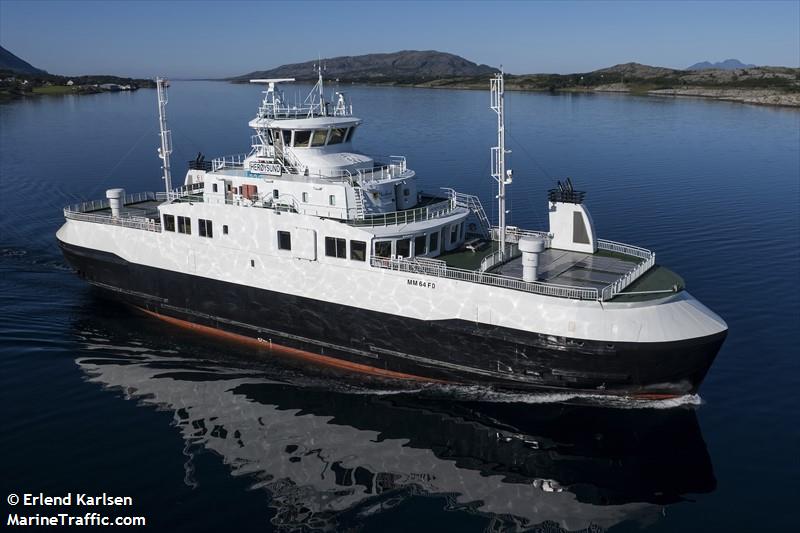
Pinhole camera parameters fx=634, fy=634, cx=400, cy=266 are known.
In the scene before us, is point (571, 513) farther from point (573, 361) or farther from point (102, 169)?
point (102, 169)

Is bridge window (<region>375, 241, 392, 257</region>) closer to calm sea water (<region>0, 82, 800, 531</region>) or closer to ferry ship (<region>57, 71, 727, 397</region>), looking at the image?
ferry ship (<region>57, 71, 727, 397</region>)

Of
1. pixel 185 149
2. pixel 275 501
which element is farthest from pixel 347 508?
pixel 185 149

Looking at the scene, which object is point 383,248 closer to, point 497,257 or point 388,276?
point 388,276

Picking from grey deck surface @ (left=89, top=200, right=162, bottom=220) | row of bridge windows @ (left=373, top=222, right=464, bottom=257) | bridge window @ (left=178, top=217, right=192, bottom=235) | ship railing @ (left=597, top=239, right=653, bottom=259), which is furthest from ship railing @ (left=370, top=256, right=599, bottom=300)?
grey deck surface @ (left=89, top=200, right=162, bottom=220)

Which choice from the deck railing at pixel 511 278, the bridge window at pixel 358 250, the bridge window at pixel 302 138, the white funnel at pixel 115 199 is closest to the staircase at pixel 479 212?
the deck railing at pixel 511 278

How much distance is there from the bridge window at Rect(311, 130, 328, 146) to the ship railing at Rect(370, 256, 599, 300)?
667 centimetres

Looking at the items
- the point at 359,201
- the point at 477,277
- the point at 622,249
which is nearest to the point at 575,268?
the point at 622,249

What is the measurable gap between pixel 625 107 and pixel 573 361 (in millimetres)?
111878

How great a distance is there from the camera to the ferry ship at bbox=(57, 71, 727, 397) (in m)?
21.7

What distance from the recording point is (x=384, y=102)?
463ft

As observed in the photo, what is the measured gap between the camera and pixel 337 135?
2844 cm

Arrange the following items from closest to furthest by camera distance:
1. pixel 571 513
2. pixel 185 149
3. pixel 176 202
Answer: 1. pixel 571 513
2. pixel 176 202
3. pixel 185 149

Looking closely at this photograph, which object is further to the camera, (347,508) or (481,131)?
(481,131)

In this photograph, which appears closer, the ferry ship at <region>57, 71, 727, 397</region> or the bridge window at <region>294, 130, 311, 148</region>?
the ferry ship at <region>57, 71, 727, 397</region>
